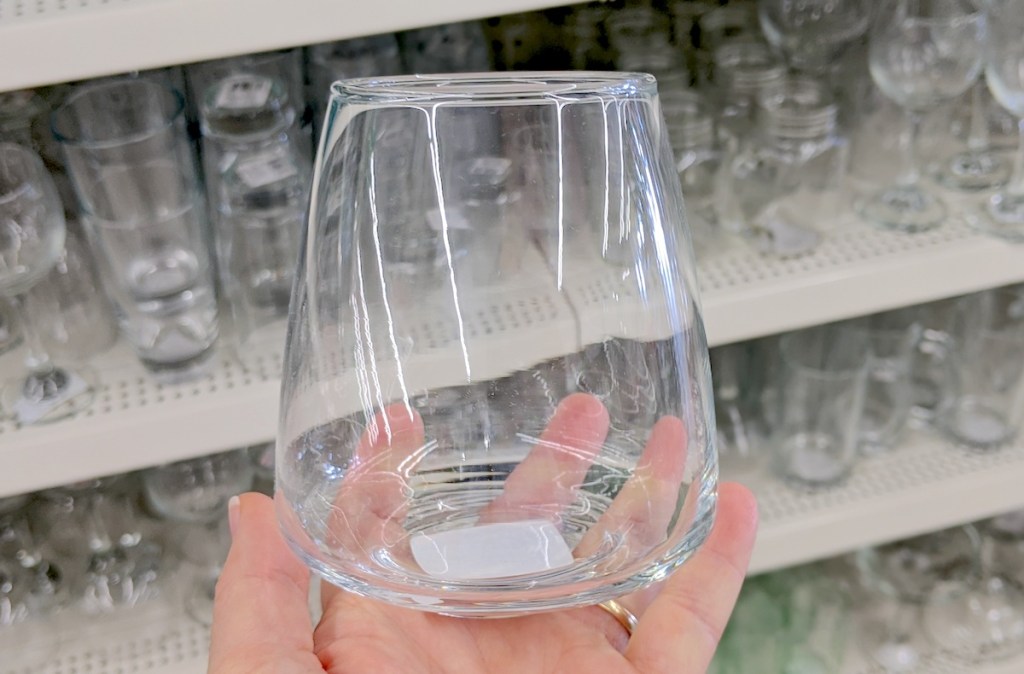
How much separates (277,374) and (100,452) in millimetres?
120

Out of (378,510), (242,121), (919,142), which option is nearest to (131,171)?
(242,121)

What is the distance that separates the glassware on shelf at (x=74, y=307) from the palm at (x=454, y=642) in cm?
30

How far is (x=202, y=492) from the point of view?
80 cm

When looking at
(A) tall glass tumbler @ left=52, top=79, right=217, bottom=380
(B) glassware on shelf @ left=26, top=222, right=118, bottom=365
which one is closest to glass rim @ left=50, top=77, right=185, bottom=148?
(A) tall glass tumbler @ left=52, top=79, right=217, bottom=380

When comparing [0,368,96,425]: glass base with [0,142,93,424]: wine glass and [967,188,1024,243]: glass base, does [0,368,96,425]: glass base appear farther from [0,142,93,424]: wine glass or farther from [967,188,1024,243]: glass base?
[967,188,1024,243]: glass base

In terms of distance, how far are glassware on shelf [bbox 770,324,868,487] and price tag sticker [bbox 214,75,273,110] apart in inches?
20.0

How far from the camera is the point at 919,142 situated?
87 cm

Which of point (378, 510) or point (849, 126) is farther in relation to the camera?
point (849, 126)

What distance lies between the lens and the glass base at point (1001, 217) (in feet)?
2.53

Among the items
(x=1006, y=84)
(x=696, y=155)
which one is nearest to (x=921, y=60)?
(x=1006, y=84)

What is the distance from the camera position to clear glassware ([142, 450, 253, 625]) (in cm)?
80

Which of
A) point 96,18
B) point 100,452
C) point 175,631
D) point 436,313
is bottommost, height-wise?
point 175,631

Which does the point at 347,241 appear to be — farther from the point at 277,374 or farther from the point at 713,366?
the point at 713,366

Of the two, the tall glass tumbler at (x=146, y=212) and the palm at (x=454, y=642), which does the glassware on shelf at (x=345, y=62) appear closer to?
the tall glass tumbler at (x=146, y=212)
